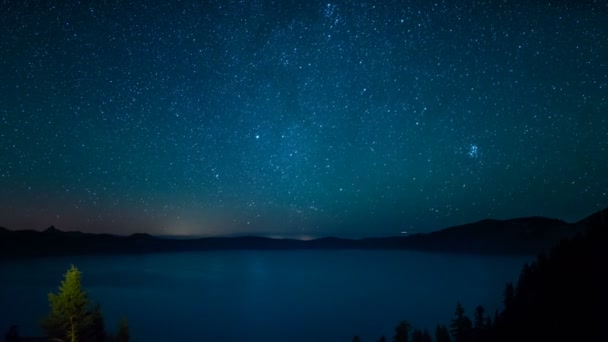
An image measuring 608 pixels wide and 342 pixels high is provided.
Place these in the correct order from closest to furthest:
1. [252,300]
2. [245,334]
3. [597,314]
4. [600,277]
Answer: [597,314] < [600,277] < [245,334] < [252,300]

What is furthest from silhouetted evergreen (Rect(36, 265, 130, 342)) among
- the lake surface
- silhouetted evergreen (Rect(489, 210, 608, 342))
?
the lake surface

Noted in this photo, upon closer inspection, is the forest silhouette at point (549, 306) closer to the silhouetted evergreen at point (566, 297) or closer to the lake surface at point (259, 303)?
the silhouetted evergreen at point (566, 297)

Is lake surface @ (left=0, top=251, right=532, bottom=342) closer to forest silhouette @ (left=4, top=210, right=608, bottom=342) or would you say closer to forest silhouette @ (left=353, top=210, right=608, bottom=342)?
forest silhouette @ (left=353, top=210, right=608, bottom=342)

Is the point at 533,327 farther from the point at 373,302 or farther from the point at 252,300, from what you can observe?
the point at 252,300

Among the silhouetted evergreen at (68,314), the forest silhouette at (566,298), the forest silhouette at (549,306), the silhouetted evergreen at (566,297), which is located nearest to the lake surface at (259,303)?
the forest silhouette at (566,298)

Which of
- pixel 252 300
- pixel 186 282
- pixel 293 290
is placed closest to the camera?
pixel 252 300

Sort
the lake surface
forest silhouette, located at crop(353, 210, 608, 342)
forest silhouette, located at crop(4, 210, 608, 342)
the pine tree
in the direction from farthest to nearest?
the lake surface < forest silhouette, located at crop(353, 210, 608, 342) < forest silhouette, located at crop(4, 210, 608, 342) < the pine tree

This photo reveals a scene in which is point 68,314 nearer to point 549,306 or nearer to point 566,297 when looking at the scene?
point 566,297

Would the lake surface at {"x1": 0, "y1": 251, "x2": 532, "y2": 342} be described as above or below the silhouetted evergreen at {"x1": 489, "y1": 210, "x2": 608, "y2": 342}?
below

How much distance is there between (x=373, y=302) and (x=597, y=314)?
87348 millimetres

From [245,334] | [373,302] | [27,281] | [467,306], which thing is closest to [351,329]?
[245,334]

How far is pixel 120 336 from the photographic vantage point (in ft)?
50.2

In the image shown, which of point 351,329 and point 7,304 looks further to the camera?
point 7,304

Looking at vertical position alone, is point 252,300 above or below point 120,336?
below
